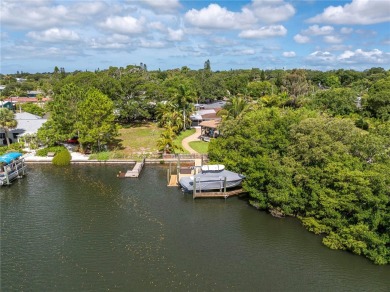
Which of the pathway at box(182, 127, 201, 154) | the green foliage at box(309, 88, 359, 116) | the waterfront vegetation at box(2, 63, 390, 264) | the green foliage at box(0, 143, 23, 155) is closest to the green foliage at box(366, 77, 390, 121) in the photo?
the green foliage at box(309, 88, 359, 116)

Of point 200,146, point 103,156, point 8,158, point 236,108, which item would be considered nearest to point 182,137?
point 200,146

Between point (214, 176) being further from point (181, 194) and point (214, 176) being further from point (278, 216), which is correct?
point (278, 216)

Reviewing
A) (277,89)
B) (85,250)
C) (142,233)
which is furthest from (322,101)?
(85,250)

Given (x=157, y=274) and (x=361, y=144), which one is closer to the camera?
(x=157, y=274)

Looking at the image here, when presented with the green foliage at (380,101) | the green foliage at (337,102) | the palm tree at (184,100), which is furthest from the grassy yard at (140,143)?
the green foliage at (380,101)

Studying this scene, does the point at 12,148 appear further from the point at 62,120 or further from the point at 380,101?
Answer: the point at 380,101

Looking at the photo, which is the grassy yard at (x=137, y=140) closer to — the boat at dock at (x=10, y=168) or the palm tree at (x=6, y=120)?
the boat at dock at (x=10, y=168)
